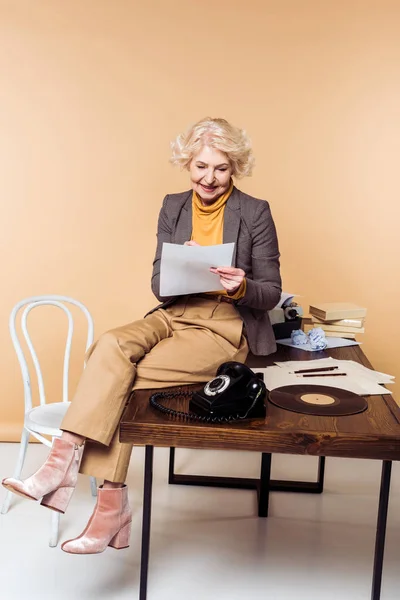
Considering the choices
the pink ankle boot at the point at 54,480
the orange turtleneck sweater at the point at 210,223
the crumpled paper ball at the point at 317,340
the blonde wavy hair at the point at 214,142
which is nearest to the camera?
the pink ankle boot at the point at 54,480

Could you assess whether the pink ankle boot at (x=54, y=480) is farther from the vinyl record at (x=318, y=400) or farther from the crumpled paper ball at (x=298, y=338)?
the crumpled paper ball at (x=298, y=338)

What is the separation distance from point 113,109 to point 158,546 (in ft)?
7.06

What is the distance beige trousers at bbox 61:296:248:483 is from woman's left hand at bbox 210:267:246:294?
9.4 inches

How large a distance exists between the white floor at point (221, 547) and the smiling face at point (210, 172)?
Answer: 4.32ft

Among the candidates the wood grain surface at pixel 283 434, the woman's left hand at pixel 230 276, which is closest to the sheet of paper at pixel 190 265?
the woman's left hand at pixel 230 276

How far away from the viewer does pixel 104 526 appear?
2014 millimetres

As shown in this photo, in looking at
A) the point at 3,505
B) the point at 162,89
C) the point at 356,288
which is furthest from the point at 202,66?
the point at 3,505

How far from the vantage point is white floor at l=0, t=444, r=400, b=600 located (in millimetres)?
2256

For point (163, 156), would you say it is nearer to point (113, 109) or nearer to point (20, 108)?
point (113, 109)

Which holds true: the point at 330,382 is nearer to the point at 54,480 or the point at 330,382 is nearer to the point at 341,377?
the point at 341,377

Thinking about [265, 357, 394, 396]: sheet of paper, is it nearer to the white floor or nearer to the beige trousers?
the beige trousers

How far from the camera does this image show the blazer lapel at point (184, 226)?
2.56 m

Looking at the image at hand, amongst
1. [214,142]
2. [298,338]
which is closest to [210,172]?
[214,142]

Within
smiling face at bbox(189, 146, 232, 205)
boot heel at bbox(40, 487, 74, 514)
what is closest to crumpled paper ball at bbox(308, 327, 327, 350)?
smiling face at bbox(189, 146, 232, 205)
